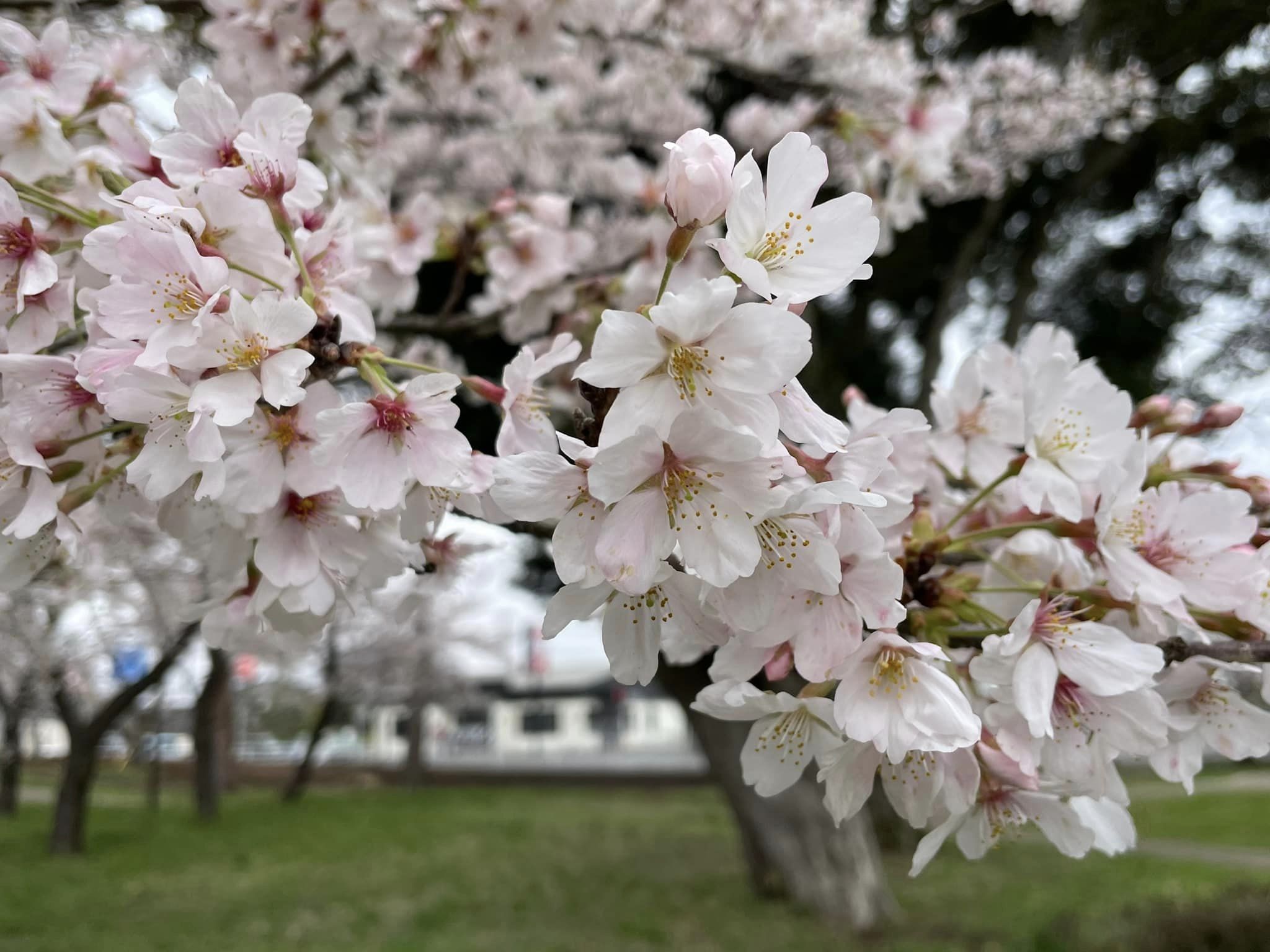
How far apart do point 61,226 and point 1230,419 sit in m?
1.53

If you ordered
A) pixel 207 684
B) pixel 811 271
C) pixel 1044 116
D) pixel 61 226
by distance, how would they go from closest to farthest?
pixel 811 271 < pixel 61 226 < pixel 1044 116 < pixel 207 684

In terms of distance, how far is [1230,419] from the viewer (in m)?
1.17

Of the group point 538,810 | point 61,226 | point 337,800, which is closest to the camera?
point 61,226

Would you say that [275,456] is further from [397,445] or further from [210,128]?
[210,128]

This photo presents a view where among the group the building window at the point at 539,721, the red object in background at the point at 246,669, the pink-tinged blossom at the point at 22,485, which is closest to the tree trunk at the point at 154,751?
the red object in background at the point at 246,669

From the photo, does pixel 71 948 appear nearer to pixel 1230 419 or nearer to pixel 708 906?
pixel 708 906

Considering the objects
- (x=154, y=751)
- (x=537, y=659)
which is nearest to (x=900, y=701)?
(x=154, y=751)

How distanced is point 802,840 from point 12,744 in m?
8.33

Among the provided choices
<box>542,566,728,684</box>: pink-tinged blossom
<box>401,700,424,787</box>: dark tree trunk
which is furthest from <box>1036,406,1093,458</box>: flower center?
<box>401,700,424,787</box>: dark tree trunk

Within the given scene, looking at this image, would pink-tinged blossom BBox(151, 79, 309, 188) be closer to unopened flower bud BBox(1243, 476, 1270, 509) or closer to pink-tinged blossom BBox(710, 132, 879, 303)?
pink-tinged blossom BBox(710, 132, 879, 303)

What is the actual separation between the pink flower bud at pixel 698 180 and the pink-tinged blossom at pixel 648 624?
320 millimetres

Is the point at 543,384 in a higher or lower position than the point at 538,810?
higher

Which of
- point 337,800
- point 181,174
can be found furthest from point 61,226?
point 337,800

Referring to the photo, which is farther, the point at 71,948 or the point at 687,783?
the point at 687,783
